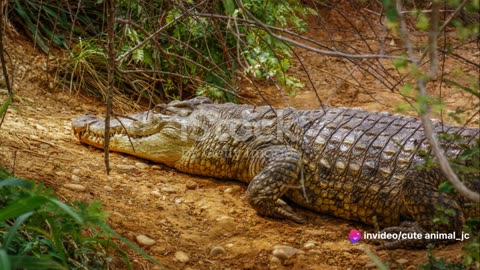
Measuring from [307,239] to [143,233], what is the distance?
42.4 inches

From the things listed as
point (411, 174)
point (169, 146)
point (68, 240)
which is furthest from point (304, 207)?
point (68, 240)

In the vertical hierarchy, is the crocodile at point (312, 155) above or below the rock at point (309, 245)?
above

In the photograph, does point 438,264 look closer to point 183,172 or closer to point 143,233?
point 143,233

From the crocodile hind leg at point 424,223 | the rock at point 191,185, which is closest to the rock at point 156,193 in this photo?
the rock at point 191,185

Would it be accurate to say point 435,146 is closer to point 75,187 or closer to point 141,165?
point 75,187

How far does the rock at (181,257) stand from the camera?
11.9ft

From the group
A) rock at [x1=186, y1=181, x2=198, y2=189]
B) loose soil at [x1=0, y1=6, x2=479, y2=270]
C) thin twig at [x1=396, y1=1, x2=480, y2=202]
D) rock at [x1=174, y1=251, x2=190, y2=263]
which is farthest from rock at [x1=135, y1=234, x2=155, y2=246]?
thin twig at [x1=396, y1=1, x2=480, y2=202]

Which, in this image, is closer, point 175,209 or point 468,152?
point 468,152

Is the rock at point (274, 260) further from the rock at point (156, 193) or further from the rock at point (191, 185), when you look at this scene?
the rock at point (191, 185)

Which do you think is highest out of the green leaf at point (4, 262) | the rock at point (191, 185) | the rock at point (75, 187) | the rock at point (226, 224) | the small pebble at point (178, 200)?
the green leaf at point (4, 262)

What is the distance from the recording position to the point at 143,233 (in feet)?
12.5

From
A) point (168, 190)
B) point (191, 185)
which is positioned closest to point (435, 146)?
point (168, 190)

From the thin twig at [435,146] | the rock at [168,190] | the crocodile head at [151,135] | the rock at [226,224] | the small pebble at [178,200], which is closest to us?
the thin twig at [435,146]

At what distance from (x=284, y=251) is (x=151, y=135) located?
1.99 metres
